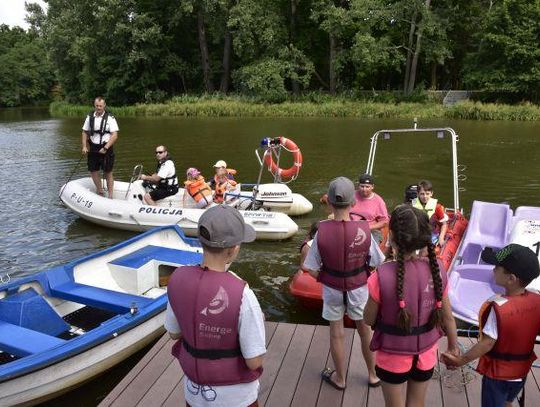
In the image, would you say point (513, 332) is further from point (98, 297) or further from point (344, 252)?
point (98, 297)

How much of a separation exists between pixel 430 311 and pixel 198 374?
3.72ft

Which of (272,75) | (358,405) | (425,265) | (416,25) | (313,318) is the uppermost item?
(416,25)

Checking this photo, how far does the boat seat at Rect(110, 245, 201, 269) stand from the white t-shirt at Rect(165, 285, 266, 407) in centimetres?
342

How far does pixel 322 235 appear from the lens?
3.31 meters

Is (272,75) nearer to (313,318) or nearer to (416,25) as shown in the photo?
(416,25)

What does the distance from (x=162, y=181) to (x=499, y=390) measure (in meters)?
7.25

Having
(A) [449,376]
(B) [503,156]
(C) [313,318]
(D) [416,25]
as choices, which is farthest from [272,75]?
(A) [449,376]

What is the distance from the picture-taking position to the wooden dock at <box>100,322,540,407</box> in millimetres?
3457

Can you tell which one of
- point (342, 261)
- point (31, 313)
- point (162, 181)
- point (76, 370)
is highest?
point (342, 261)

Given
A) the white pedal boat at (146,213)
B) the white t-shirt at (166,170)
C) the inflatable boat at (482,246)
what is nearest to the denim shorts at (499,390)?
the inflatable boat at (482,246)

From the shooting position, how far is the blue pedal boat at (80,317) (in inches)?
157

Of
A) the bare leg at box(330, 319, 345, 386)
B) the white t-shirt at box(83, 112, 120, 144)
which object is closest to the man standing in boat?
the white t-shirt at box(83, 112, 120, 144)

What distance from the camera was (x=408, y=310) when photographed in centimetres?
243

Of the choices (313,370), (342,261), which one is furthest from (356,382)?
(342,261)
